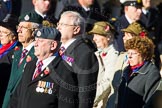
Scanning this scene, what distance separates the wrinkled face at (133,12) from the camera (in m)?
10.7

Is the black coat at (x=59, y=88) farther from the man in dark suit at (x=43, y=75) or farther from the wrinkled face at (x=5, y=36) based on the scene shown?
the wrinkled face at (x=5, y=36)

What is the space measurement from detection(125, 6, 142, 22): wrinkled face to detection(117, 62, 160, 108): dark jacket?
319 cm

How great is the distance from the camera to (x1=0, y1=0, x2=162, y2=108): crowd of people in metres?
6.88

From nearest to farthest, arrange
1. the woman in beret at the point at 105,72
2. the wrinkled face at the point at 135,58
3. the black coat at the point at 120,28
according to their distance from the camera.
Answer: the wrinkled face at the point at 135,58
the woman in beret at the point at 105,72
the black coat at the point at 120,28

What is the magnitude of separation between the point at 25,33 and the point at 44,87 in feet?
4.89

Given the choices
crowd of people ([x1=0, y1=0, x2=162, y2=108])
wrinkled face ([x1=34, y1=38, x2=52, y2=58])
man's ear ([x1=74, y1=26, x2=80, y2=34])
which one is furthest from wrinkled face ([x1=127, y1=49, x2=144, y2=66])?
wrinkled face ([x1=34, y1=38, x2=52, y2=58])

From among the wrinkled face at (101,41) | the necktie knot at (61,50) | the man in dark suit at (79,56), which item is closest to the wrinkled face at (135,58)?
the man in dark suit at (79,56)

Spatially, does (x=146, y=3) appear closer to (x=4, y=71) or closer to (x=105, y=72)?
(x=105, y=72)

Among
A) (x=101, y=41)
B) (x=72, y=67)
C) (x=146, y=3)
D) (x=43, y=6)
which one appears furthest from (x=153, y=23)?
(x=72, y=67)

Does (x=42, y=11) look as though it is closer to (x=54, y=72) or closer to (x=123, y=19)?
(x=123, y=19)

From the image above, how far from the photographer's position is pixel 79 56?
750 centimetres

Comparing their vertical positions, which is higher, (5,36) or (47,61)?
(47,61)

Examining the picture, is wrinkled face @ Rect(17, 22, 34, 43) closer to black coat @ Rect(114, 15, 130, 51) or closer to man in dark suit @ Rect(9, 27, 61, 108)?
man in dark suit @ Rect(9, 27, 61, 108)

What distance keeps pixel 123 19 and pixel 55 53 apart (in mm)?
3879
